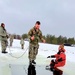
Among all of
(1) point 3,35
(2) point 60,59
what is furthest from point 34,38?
(1) point 3,35

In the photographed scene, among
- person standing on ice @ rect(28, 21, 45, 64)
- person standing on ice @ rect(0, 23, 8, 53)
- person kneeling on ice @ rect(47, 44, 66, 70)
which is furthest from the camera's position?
person standing on ice @ rect(0, 23, 8, 53)

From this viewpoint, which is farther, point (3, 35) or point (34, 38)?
point (3, 35)

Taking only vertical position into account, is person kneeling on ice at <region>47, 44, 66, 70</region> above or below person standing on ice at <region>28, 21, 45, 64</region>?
below

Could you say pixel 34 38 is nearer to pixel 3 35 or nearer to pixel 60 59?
pixel 60 59

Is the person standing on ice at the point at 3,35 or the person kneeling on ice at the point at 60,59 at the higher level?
the person standing on ice at the point at 3,35

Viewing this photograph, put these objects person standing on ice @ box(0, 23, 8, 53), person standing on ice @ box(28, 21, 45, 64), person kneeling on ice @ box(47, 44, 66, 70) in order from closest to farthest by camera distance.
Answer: person standing on ice @ box(28, 21, 45, 64) < person kneeling on ice @ box(47, 44, 66, 70) < person standing on ice @ box(0, 23, 8, 53)

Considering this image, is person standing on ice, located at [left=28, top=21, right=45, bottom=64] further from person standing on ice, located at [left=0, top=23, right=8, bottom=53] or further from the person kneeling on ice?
person standing on ice, located at [left=0, top=23, right=8, bottom=53]

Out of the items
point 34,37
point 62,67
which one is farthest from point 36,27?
point 62,67

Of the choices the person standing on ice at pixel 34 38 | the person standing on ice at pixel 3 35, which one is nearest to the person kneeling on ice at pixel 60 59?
the person standing on ice at pixel 34 38

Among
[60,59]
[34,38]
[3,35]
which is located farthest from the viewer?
[3,35]

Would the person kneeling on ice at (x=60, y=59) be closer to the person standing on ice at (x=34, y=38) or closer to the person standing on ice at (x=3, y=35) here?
the person standing on ice at (x=34, y=38)

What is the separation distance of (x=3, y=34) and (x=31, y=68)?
18.8 feet

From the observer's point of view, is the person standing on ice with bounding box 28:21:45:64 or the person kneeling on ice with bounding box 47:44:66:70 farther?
the person kneeling on ice with bounding box 47:44:66:70

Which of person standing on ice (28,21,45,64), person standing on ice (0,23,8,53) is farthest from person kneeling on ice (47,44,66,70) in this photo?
person standing on ice (0,23,8,53)
